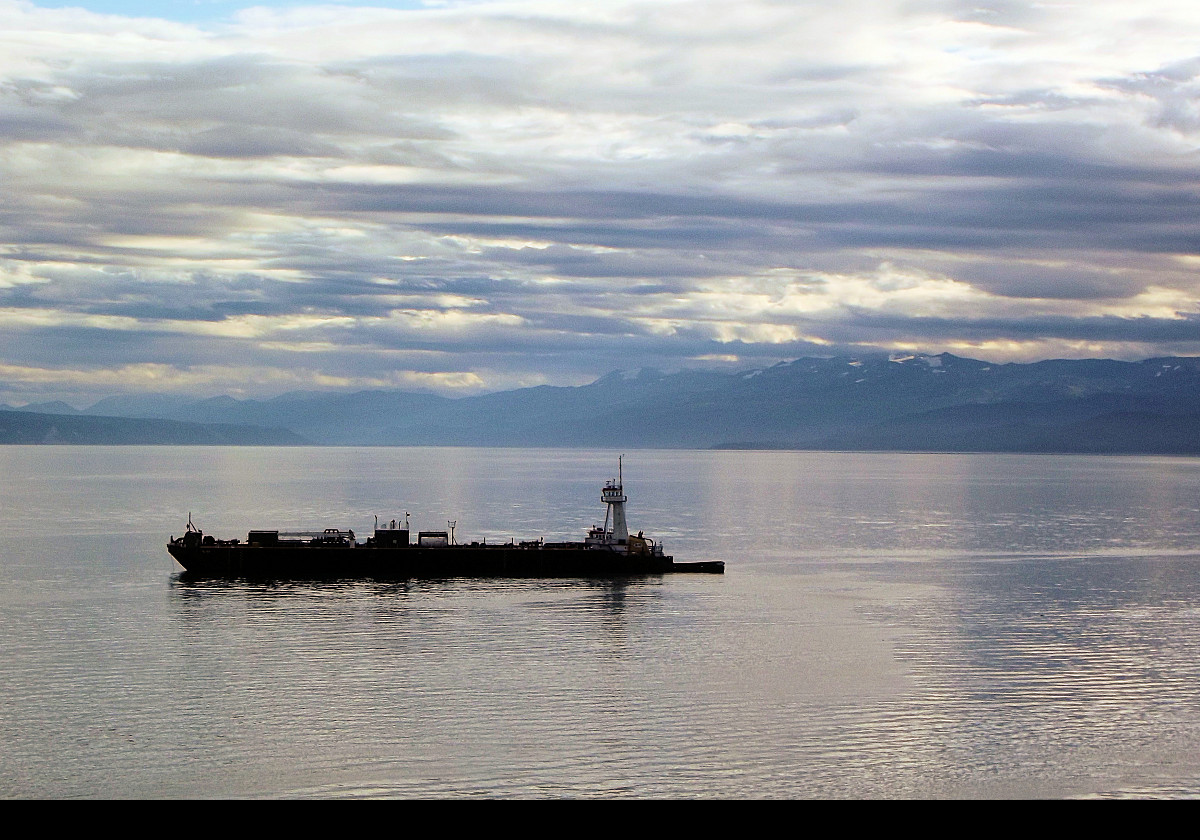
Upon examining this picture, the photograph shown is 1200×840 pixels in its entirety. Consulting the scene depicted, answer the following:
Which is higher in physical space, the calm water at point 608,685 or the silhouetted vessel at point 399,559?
the silhouetted vessel at point 399,559

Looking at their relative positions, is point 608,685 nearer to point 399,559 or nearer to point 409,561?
point 409,561

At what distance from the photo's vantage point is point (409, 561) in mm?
100500

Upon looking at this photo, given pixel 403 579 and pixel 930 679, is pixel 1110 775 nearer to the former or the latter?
pixel 930 679

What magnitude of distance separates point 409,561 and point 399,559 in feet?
2.91

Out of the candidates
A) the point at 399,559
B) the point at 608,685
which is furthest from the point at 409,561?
the point at 608,685

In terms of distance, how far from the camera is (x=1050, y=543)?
134 metres

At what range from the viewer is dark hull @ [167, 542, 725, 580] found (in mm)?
98500

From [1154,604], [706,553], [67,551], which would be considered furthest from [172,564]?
[1154,604]

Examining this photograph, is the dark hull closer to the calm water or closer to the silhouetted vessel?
the silhouetted vessel

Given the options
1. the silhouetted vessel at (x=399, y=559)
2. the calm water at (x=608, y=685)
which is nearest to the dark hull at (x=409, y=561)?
the silhouetted vessel at (x=399, y=559)

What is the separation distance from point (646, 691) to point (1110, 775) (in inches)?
771

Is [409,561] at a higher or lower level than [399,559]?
lower

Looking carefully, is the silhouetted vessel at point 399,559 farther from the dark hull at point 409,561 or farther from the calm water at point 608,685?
the calm water at point 608,685

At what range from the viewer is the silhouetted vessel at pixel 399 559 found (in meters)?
98.6
